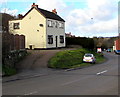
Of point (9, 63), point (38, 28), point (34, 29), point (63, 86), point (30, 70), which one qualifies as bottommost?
point (30, 70)

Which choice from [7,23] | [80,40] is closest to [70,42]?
[80,40]

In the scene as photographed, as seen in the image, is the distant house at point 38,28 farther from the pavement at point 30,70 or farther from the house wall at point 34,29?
the pavement at point 30,70

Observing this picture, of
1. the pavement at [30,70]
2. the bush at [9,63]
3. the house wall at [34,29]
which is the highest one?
the house wall at [34,29]

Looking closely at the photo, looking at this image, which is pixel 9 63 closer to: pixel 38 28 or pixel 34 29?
pixel 38 28

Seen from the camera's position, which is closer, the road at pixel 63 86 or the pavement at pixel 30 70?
the road at pixel 63 86

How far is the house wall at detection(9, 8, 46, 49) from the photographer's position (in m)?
44.5

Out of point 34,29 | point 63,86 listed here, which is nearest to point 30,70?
point 63,86

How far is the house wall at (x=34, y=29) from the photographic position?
4447cm

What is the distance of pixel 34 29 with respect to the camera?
149ft

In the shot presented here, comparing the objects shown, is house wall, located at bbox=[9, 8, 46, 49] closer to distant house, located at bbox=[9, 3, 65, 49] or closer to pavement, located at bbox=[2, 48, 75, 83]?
distant house, located at bbox=[9, 3, 65, 49]

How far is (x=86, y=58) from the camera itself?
118ft

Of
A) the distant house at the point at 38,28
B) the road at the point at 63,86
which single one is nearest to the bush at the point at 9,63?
the road at the point at 63,86

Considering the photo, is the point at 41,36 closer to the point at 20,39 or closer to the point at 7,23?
the point at 20,39

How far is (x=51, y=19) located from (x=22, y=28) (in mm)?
6242
